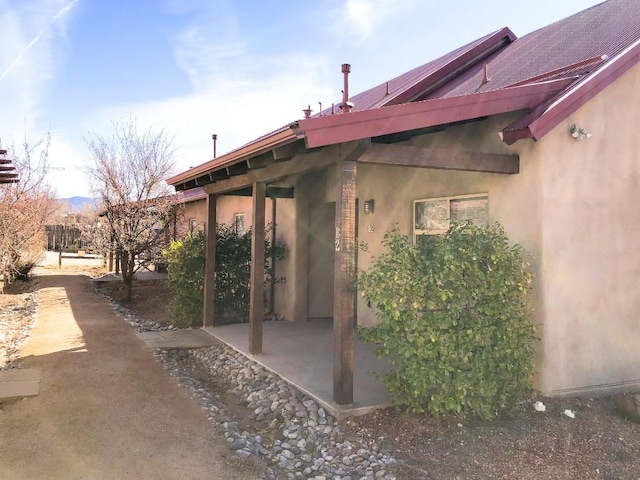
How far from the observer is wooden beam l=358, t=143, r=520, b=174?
15.2 ft

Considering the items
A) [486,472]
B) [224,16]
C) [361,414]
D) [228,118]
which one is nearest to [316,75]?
[224,16]

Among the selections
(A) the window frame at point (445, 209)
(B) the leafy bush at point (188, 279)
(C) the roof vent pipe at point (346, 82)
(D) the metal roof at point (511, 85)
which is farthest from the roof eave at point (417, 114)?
(B) the leafy bush at point (188, 279)

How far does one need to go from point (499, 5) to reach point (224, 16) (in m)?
5.18

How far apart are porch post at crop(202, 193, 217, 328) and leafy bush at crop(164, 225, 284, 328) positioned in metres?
0.31

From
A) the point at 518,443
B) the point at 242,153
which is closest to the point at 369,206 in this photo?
the point at 242,153

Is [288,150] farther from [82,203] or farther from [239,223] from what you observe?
[82,203]

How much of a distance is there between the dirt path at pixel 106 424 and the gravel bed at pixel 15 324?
228mm

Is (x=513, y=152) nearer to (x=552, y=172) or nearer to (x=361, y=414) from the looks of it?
(x=552, y=172)

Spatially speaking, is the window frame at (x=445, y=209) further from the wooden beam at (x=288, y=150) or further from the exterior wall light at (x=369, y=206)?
the wooden beam at (x=288, y=150)

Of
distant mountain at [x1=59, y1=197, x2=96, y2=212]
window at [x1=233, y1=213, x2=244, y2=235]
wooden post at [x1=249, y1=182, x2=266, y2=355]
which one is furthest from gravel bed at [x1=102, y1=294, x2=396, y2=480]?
distant mountain at [x1=59, y1=197, x2=96, y2=212]

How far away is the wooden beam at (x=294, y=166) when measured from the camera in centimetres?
472

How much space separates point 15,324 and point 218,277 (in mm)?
4632

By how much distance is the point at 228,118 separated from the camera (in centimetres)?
1387

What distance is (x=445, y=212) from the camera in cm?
648
